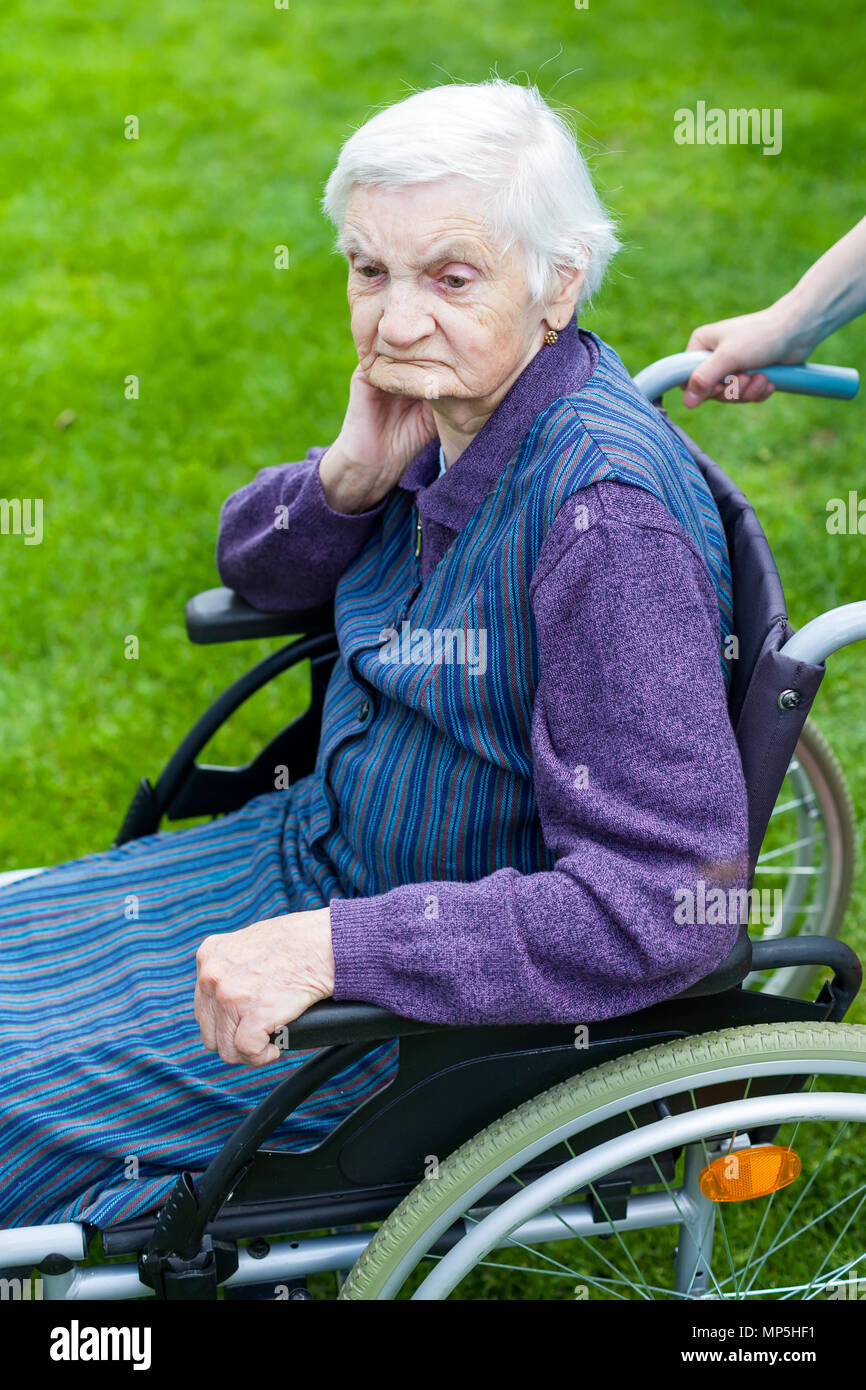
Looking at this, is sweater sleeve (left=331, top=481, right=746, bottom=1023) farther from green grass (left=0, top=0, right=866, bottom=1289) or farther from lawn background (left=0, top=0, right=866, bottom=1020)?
green grass (left=0, top=0, right=866, bottom=1289)

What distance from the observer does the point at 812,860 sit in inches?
100

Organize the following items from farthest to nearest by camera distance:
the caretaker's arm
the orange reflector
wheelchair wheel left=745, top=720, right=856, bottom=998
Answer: wheelchair wheel left=745, top=720, right=856, bottom=998 < the caretaker's arm < the orange reflector

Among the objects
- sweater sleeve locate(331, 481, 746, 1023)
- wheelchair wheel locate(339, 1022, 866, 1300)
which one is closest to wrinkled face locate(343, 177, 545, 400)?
sweater sleeve locate(331, 481, 746, 1023)

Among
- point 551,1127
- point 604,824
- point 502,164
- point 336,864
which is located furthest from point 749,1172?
point 502,164

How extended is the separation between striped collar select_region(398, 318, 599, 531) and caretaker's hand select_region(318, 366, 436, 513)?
0.89ft

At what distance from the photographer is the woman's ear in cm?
161

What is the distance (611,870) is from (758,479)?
8.68 feet

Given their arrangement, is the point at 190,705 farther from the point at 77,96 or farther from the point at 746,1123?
the point at 77,96

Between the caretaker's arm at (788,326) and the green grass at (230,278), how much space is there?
2.41 feet

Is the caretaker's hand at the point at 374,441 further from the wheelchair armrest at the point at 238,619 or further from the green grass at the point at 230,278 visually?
the green grass at the point at 230,278

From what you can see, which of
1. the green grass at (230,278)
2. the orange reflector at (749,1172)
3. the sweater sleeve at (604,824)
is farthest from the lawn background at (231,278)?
the orange reflector at (749,1172)

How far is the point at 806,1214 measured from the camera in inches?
91.8

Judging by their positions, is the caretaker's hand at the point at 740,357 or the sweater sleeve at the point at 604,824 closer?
the sweater sleeve at the point at 604,824

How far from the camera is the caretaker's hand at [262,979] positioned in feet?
4.85
